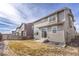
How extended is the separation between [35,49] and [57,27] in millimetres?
490

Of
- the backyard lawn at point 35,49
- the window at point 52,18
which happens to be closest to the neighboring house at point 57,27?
the window at point 52,18

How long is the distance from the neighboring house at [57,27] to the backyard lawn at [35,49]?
0.36 ft

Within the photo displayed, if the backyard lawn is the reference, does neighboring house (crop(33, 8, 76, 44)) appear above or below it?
above

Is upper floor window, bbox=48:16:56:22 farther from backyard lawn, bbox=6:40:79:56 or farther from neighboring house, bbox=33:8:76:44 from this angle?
backyard lawn, bbox=6:40:79:56

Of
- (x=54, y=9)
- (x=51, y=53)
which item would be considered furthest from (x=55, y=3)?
(x=51, y=53)

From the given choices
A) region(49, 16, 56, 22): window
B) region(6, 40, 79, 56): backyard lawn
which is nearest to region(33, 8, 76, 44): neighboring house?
region(49, 16, 56, 22): window

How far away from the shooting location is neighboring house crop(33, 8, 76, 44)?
8.59 ft

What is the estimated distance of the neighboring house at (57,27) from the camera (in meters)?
2.62

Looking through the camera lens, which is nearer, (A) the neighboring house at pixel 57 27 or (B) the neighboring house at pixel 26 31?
(A) the neighboring house at pixel 57 27

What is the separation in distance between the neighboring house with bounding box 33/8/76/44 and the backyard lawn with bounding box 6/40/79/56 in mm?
110

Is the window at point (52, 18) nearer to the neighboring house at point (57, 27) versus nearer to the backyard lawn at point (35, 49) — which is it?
the neighboring house at point (57, 27)

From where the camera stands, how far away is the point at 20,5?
268 cm

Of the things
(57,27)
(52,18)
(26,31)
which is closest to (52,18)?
(52,18)

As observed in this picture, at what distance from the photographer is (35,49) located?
2689 mm
